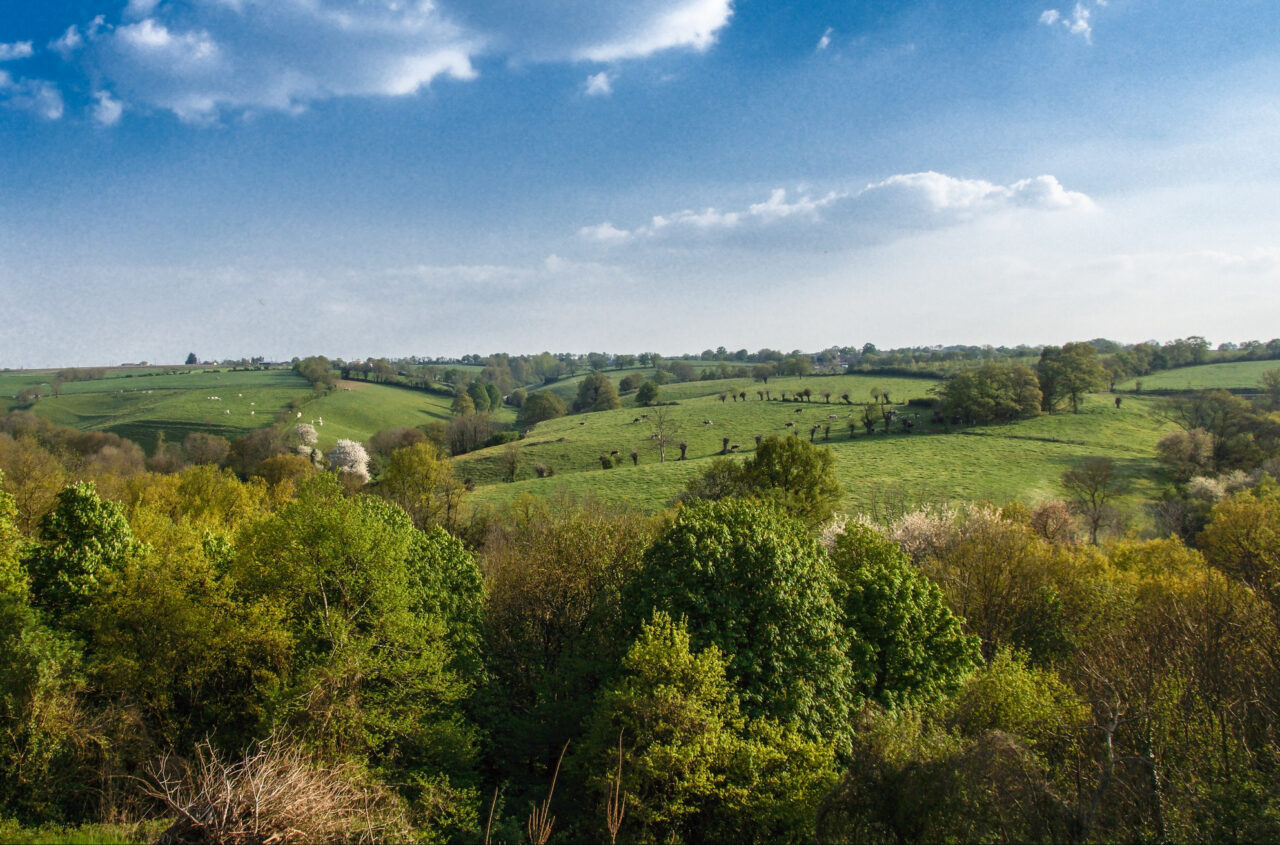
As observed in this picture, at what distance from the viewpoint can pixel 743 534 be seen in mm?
21594

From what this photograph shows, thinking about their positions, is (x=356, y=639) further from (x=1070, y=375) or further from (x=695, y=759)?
(x=1070, y=375)

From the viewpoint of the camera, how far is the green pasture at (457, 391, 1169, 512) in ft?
201

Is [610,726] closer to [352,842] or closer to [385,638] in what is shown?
[352,842]

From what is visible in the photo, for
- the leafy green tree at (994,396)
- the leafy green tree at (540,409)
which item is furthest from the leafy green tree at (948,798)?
the leafy green tree at (540,409)

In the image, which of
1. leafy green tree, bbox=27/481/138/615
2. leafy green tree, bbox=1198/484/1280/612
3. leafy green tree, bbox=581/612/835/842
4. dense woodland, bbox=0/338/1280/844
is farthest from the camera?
leafy green tree, bbox=1198/484/1280/612

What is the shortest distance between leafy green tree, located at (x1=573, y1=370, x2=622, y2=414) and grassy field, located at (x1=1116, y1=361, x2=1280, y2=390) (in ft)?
318

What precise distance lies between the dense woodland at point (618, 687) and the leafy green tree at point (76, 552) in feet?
0.34

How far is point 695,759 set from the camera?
1555 centimetres

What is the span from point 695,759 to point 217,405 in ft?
430

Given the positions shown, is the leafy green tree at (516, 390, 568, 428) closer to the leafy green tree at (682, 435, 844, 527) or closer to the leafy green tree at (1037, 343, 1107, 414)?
the leafy green tree at (682, 435, 844, 527)

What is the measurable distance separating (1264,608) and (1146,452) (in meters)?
67.0

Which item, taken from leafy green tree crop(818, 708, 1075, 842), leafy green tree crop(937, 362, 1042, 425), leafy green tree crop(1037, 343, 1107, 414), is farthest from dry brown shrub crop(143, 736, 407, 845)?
leafy green tree crop(1037, 343, 1107, 414)

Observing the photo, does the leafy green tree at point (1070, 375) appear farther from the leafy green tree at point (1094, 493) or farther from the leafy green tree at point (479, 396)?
the leafy green tree at point (479, 396)

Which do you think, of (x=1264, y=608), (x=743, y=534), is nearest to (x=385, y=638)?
(x=743, y=534)
